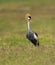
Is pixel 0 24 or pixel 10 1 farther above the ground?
pixel 0 24

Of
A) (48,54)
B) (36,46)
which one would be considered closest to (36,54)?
(48,54)

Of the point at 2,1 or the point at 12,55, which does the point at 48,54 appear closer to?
the point at 12,55

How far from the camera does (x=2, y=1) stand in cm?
5303

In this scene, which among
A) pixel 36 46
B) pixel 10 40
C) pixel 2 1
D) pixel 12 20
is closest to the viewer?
pixel 36 46

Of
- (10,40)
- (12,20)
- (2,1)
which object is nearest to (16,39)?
(10,40)

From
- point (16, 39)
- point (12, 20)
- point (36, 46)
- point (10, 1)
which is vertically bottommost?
point (10, 1)

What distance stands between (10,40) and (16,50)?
13.3 feet

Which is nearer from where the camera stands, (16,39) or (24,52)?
(24,52)

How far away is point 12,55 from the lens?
554 inches

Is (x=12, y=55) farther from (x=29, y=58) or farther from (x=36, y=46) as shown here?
(x=36, y=46)

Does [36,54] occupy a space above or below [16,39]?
above

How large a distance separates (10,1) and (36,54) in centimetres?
3965

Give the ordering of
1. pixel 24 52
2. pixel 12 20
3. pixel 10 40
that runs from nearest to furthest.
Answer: pixel 24 52 → pixel 10 40 → pixel 12 20

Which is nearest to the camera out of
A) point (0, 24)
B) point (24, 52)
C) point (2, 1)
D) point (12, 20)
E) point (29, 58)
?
point (29, 58)
